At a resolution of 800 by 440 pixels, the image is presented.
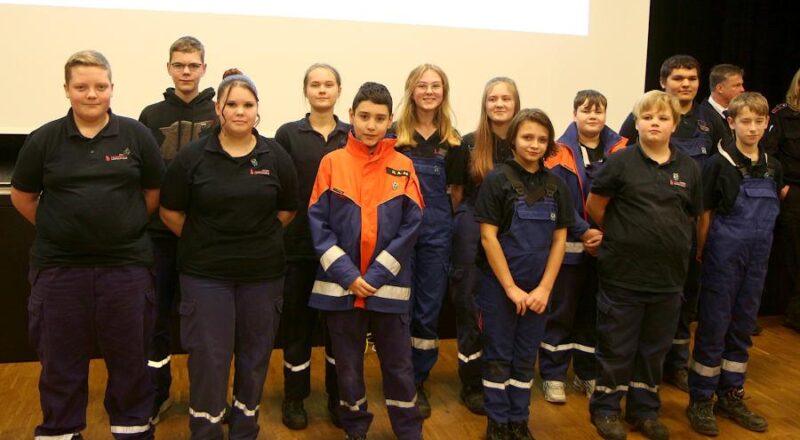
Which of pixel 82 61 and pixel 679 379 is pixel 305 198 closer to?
pixel 82 61

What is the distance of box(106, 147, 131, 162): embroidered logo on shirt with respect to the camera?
2287mm

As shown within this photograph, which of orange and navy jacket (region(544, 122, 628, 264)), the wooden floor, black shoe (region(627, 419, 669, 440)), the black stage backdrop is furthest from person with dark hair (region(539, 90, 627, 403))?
the black stage backdrop

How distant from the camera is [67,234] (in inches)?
88.2

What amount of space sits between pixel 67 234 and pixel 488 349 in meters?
1.56

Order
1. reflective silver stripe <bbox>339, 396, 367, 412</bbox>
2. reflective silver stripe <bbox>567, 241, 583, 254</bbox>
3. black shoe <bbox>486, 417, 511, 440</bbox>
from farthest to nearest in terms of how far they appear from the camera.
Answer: reflective silver stripe <bbox>567, 241, 583, 254</bbox>, black shoe <bbox>486, 417, 511, 440</bbox>, reflective silver stripe <bbox>339, 396, 367, 412</bbox>

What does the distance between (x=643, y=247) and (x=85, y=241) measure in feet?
6.56

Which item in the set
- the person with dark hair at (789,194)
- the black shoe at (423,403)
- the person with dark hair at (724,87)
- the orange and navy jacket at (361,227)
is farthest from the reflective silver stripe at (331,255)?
the person with dark hair at (789,194)

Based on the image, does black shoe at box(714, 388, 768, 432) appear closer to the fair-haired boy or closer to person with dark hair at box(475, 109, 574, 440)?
the fair-haired boy

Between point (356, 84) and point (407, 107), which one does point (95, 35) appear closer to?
point (356, 84)

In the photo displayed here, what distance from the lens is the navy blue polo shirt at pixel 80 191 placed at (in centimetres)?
224

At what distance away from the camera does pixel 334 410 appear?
114 inches

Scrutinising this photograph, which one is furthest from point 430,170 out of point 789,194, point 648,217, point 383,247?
point 789,194

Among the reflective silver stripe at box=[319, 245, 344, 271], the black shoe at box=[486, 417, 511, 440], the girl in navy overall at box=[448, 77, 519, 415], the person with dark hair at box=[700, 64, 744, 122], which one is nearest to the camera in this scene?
the reflective silver stripe at box=[319, 245, 344, 271]

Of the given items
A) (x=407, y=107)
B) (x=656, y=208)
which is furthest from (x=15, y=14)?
(x=656, y=208)
